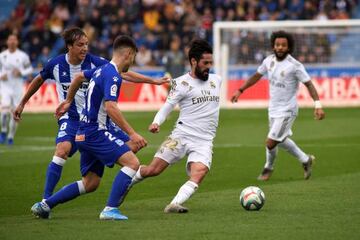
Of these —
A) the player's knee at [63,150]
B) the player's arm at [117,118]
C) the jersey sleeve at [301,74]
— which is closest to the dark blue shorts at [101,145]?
the player's arm at [117,118]

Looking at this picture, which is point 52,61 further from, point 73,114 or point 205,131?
point 205,131

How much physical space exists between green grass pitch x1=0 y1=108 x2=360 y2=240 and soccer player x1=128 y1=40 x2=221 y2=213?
0.59m

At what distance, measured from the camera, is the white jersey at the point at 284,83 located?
581 inches

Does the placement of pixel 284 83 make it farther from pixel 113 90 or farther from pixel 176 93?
pixel 113 90

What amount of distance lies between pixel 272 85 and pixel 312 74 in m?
17.6

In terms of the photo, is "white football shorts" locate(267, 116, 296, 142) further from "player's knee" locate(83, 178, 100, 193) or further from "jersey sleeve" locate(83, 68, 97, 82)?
"jersey sleeve" locate(83, 68, 97, 82)

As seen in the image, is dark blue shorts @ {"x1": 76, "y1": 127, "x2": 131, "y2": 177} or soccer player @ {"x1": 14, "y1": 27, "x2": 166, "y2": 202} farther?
soccer player @ {"x1": 14, "y1": 27, "x2": 166, "y2": 202}

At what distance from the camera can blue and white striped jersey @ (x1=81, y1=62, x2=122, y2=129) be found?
9938 millimetres

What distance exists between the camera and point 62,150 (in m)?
11.3

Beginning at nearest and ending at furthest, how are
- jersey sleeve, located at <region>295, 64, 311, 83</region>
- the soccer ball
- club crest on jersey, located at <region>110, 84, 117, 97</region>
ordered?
club crest on jersey, located at <region>110, 84, 117, 97</region>, the soccer ball, jersey sleeve, located at <region>295, 64, 311, 83</region>

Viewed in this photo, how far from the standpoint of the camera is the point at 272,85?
1499 cm

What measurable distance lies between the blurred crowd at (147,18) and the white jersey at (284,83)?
19.0 m

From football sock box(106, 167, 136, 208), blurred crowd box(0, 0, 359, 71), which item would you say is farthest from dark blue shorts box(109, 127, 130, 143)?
blurred crowd box(0, 0, 359, 71)

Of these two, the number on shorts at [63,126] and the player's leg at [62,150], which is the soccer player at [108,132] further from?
the number on shorts at [63,126]
